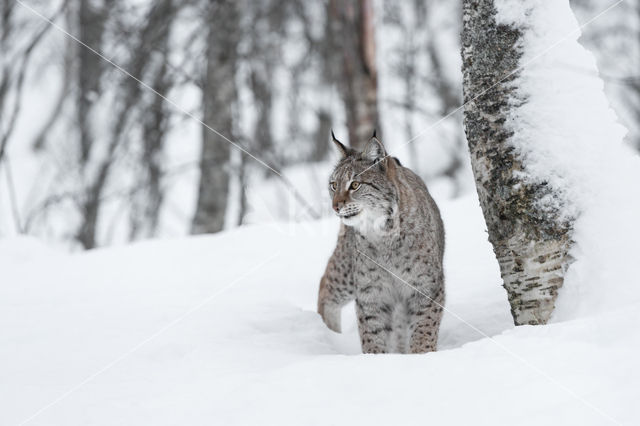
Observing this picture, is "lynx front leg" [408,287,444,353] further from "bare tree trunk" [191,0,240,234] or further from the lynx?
"bare tree trunk" [191,0,240,234]

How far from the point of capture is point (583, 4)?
15.8 m

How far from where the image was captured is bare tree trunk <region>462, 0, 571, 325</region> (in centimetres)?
328

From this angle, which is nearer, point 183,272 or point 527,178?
point 527,178

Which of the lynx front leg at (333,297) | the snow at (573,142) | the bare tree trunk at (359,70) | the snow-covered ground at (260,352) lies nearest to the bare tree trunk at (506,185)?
the snow at (573,142)

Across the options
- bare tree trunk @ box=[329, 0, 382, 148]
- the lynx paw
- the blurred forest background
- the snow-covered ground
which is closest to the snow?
the snow-covered ground

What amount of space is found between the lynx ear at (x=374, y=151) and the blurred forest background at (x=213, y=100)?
2839 millimetres

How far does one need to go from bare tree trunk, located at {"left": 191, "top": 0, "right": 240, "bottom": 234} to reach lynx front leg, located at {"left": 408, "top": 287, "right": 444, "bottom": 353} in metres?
4.70

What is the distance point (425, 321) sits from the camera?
398cm

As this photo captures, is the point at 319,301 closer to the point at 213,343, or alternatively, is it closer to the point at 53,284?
the point at 213,343

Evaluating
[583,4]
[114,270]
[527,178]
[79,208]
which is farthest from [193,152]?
[527,178]

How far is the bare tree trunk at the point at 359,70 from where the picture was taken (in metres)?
7.95

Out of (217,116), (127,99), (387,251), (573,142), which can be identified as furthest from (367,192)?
(127,99)

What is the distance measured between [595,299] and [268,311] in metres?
2.12

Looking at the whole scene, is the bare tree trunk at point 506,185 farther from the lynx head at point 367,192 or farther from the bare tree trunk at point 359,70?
the bare tree trunk at point 359,70
